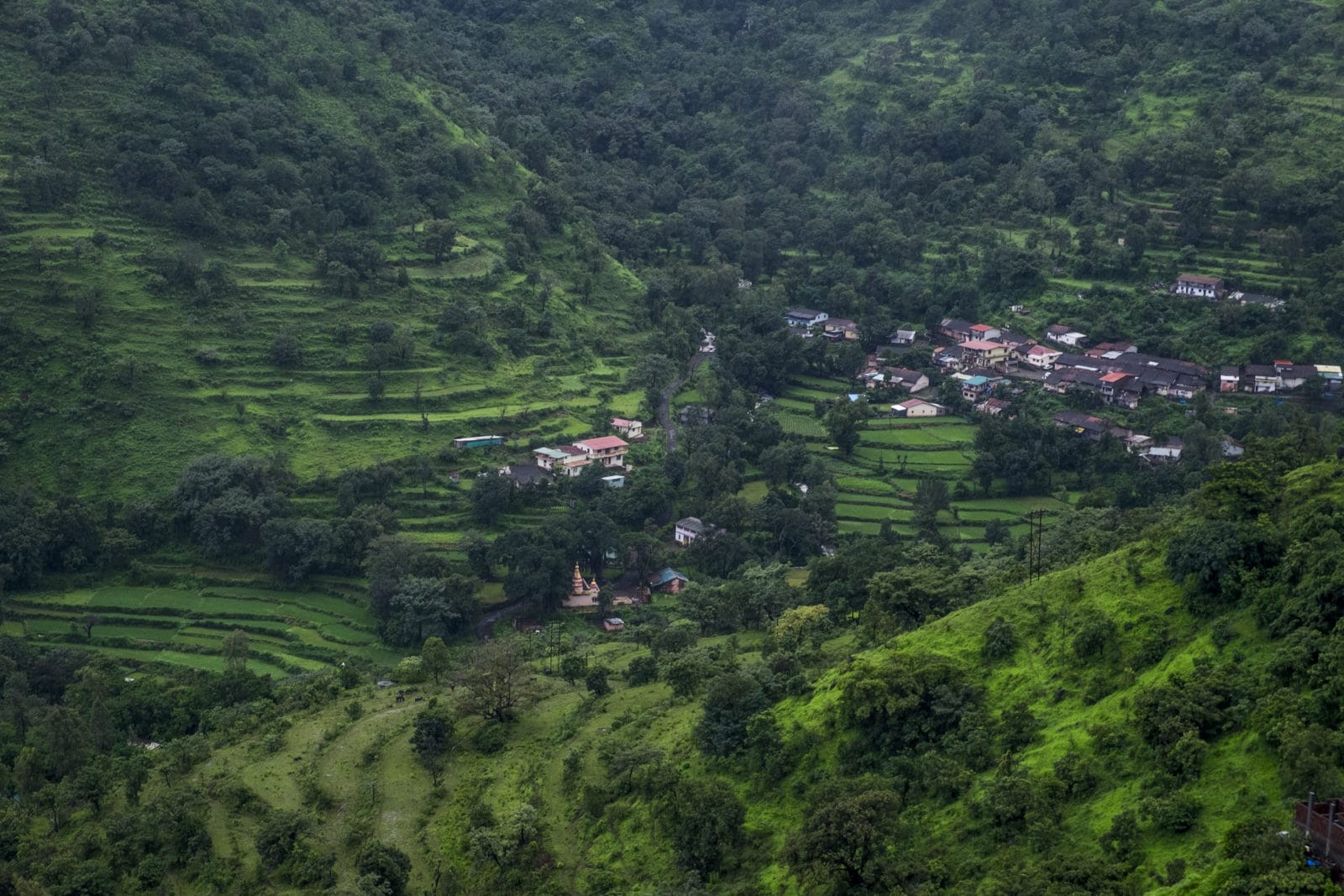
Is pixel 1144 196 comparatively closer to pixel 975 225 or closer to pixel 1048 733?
pixel 975 225

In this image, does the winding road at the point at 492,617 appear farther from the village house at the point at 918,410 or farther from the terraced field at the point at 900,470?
the village house at the point at 918,410

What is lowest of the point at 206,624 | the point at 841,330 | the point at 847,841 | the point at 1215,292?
the point at 206,624

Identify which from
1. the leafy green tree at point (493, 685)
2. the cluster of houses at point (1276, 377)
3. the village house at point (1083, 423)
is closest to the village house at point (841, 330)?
the village house at point (1083, 423)

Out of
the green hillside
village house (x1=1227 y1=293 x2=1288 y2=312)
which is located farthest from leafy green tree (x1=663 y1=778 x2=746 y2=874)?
village house (x1=1227 y1=293 x2=1288 y2=312)

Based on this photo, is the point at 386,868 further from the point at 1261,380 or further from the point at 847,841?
the point at 1261,380

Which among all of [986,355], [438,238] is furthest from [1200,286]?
[438,238]

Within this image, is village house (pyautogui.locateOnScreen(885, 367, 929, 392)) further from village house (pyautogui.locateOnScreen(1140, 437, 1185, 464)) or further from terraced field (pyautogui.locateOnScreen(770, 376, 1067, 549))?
village house (pyautogui.locateOnScreen(1140, 437, 1185, 464))
